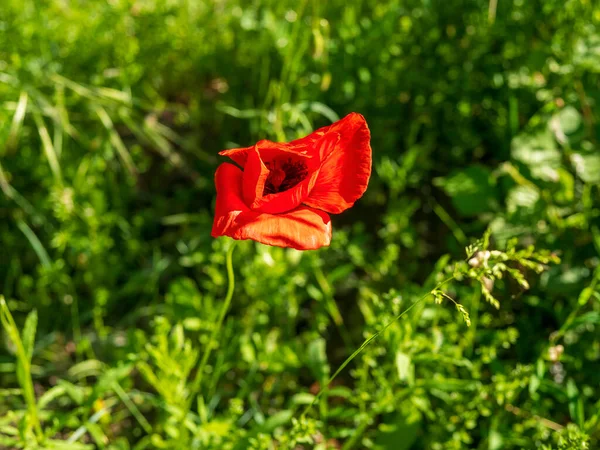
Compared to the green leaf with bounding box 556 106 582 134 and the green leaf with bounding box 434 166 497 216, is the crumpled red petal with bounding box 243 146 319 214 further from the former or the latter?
the green leaf with bounding box 556 106 582 134

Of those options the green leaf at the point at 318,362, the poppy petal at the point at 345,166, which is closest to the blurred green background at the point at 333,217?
the green leaf at the point at 318,362

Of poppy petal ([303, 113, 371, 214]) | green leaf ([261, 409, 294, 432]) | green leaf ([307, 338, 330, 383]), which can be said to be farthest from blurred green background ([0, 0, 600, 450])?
poppy petal ([303, 113, 371, 214])

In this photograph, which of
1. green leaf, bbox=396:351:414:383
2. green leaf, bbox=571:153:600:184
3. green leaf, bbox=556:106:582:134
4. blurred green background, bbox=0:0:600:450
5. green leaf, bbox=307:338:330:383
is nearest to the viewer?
green leaf, bbox=396:351:414:383

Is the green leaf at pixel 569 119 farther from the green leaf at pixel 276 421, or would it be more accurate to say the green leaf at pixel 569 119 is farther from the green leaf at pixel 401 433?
Result: the green leaf at pixel 276 421

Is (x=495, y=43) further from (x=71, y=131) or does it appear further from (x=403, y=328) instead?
(x=71, y=131)

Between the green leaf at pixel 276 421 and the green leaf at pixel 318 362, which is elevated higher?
the green leaf at pixel 318 362

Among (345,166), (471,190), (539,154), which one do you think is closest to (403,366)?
(345,166)
